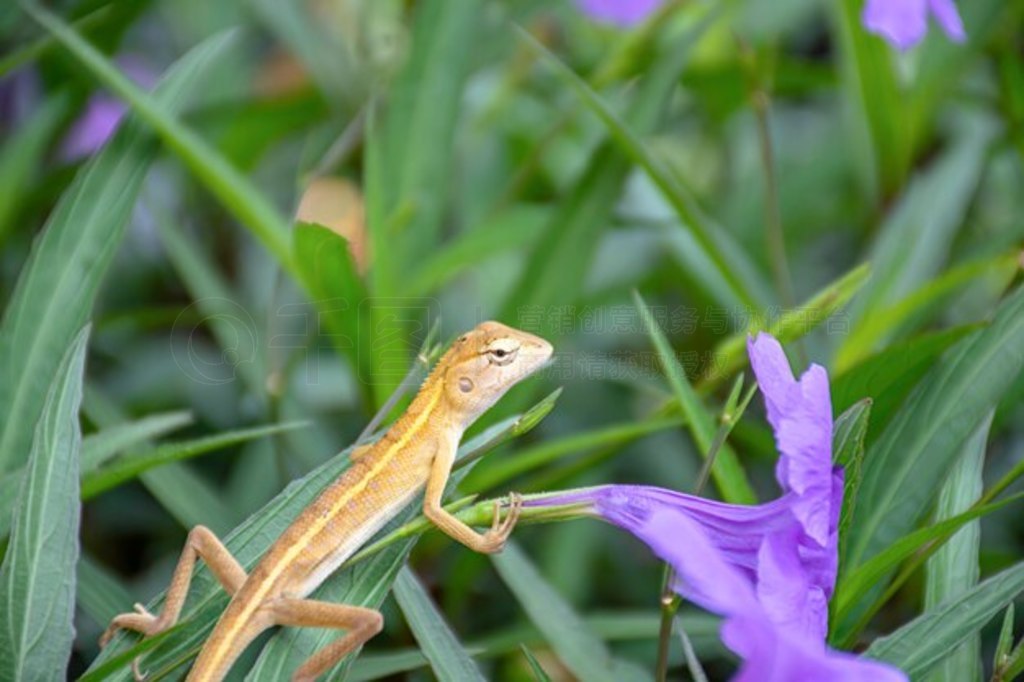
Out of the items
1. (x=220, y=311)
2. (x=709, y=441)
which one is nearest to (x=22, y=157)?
(x=220, y=311)

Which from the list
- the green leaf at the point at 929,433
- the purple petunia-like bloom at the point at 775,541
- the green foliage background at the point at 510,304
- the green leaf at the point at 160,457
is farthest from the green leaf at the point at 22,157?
the green leaf at the point at 929,433

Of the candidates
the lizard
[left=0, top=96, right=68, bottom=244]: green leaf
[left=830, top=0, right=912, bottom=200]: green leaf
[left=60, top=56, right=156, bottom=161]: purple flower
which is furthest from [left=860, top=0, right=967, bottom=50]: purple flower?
[left=60, top=56, right=156, bottom=161]: purple flower

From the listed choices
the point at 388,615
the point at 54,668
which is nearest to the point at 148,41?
the point at 388,615

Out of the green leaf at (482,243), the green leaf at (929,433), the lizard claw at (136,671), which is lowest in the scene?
the green leaf at (929,433)

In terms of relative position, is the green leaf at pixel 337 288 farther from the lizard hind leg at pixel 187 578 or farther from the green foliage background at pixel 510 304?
the lizard hind leg at pixel 187 578

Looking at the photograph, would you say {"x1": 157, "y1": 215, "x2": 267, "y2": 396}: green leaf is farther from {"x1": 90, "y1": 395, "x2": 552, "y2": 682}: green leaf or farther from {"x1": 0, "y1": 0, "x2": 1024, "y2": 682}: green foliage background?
{"x1": 90, "y1": 395, "x2": 552, "y2": 682}: green leaf

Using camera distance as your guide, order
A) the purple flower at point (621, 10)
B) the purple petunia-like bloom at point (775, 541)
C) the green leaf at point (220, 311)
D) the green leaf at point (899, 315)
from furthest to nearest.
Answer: the purple flower at point (621, 10) → the green leaf at point (220, 311) → the green leaf at point (899, 315) → the purple petunia-like bloom at point (775, 541)

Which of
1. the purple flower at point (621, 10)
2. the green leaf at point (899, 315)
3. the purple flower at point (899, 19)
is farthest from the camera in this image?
the purple flower at point (621, 10)
